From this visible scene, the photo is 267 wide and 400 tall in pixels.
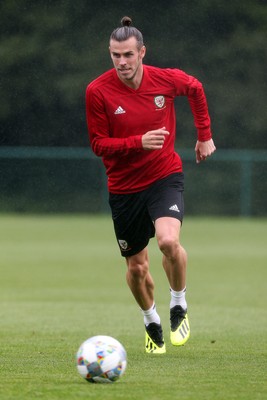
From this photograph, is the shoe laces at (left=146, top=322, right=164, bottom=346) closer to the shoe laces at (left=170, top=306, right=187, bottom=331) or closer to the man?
the man

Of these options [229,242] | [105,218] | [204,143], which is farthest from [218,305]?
[105,218]

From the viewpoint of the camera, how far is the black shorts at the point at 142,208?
29.9 ft

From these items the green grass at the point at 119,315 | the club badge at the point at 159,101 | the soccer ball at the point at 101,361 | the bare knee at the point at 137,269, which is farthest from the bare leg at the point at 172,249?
the soccer ball at the point at 101,361

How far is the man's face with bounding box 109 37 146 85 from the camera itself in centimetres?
881

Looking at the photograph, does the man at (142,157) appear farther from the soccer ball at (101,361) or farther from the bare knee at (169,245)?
the soccer ball at (101,361)

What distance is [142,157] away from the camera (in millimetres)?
9211

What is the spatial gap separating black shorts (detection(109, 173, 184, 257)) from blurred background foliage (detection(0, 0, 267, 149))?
2712cm

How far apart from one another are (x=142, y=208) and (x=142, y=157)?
407 millimetres

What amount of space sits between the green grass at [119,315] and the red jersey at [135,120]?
144cm

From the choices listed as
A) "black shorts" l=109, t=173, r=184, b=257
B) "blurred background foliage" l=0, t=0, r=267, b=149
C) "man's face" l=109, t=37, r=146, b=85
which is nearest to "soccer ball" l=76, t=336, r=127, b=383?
"black shorts" l=109, t=173, r=184, b=257

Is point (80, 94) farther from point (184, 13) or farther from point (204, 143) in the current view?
point (204, 143)

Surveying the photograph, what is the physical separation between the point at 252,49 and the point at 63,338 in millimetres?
28090

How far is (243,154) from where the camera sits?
118ft

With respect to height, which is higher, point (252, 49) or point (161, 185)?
A: point (161, 185)
